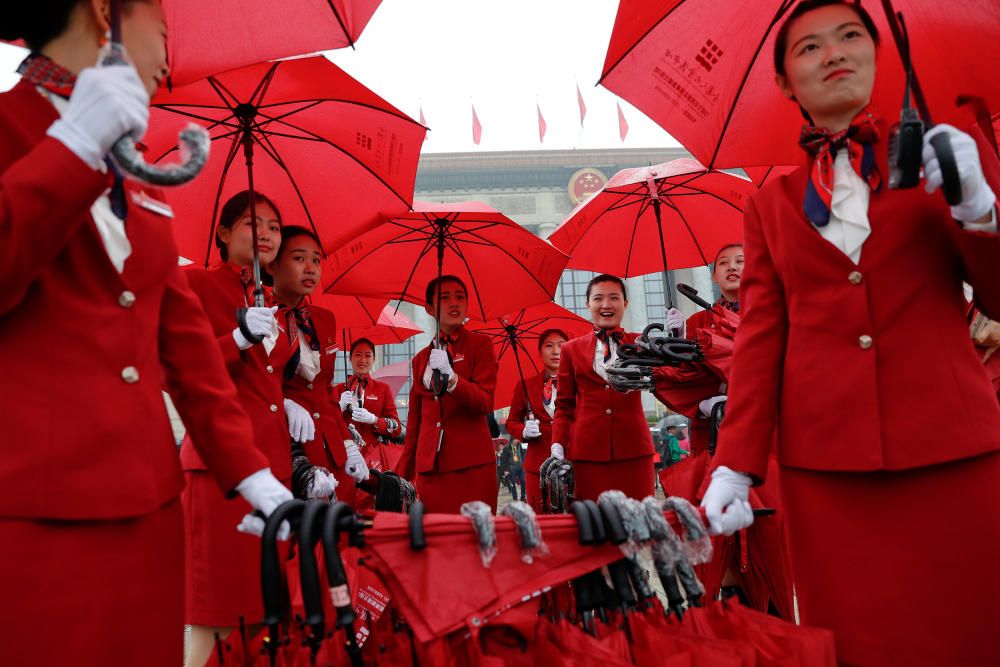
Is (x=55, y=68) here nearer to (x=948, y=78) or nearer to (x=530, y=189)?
(x=948, y=78)

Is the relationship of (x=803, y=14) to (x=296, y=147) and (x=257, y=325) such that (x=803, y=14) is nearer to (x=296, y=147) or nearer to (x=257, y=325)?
(x=257, y=325)

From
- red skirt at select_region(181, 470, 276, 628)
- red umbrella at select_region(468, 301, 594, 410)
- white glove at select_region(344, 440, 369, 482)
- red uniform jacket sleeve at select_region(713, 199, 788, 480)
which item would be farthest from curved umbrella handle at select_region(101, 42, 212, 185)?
red umbrella at select_region(468, 301, 594, 410)

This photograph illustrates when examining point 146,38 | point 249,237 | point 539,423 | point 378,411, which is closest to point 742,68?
point 146,38

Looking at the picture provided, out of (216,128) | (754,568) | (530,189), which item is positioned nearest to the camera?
(754,568)

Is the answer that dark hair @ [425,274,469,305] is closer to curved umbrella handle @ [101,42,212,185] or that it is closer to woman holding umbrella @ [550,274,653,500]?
woman holding umbrella @ [550,274,653,500]

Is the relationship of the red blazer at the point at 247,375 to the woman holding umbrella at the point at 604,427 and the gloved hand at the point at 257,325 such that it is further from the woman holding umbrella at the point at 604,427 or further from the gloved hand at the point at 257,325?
the woman holding umbrella at the point at 604,427

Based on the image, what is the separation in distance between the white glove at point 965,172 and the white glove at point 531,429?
17.9ft

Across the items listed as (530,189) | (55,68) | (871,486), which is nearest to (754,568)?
(871,486)

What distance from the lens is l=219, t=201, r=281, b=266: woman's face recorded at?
3164 millimetres

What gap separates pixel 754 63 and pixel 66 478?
8.13 ft

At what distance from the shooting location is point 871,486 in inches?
59.0

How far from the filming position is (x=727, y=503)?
5.19 ft

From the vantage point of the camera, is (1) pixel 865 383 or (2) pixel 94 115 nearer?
(2) pixel 94 115

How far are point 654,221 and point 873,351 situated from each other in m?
4.39
